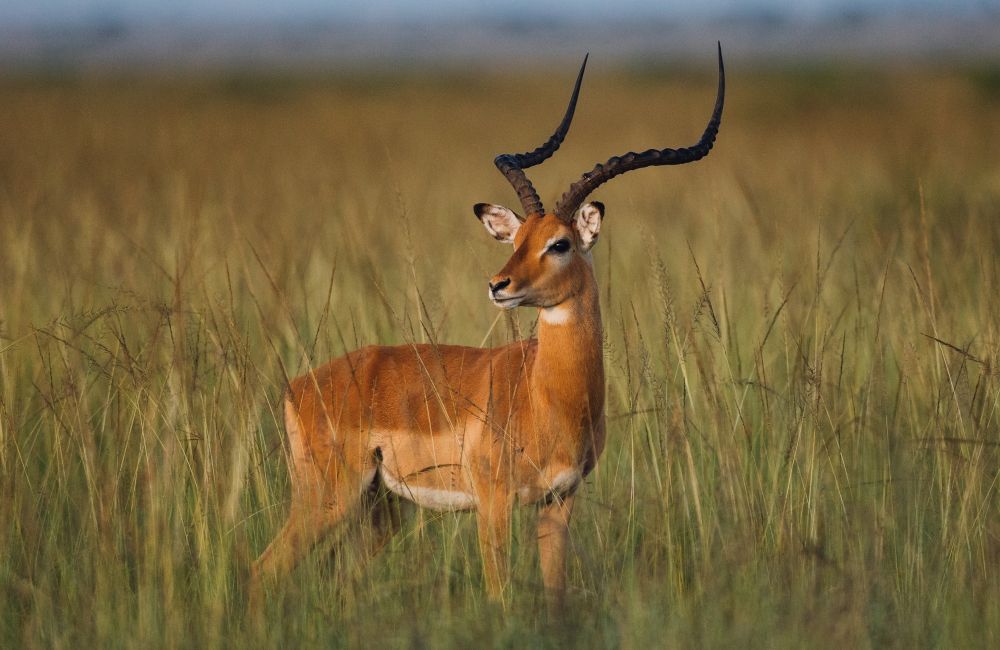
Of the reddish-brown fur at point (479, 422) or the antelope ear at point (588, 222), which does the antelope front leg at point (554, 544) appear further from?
the antelope ear at point (588, 222)

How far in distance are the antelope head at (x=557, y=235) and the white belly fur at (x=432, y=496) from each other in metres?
0.74

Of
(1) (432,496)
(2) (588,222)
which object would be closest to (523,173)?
(2) (588,222)

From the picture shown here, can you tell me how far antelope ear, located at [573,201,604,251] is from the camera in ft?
16.2

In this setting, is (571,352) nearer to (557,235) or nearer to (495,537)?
(557,235)

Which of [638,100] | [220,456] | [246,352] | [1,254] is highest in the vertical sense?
[638,100]

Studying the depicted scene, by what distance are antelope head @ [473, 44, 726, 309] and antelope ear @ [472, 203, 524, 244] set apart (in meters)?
0.03

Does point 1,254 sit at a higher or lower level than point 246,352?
higher

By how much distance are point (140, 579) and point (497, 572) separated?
1176mm

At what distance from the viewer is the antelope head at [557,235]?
15.3 ft

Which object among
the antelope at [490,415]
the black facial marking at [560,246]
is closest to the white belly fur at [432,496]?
the antelope at [490,415]

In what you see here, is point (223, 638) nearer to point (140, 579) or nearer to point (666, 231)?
point (140, 579)

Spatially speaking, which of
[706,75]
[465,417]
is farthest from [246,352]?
[706,75]

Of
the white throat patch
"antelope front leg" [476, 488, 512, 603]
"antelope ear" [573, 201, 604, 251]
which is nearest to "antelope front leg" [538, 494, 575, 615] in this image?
"antelope front leg" [476, 488, 512, 603]

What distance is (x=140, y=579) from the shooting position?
4262mm
